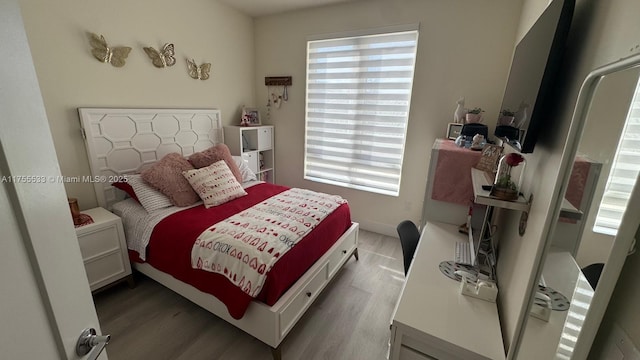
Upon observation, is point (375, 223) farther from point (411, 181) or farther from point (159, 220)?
point (159, 220)

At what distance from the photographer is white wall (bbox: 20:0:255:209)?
1.89m

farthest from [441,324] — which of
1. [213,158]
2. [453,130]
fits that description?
[213,158]

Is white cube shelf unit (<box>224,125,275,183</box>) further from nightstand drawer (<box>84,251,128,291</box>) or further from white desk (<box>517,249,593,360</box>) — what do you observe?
white desk (<box>517,249,593,360</box>)

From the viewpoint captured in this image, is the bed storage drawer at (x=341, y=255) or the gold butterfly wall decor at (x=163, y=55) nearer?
the bed storage drawer at (x=341, y=255)

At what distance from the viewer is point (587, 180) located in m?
0.59

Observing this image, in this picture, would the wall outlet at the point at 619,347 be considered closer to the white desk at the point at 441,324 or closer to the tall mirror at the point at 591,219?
the tall mirror at the point at 591,219

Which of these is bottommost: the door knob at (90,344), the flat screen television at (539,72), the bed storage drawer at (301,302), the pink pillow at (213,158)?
the bed storage drawer at (301,302)

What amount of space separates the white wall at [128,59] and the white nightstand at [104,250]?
52cm

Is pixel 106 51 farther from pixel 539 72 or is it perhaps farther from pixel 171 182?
pixel 539 72

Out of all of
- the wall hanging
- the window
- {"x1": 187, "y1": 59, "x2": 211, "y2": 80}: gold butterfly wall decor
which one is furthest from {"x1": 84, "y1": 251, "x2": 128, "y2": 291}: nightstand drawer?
the wall hanging

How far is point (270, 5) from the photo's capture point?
3.05 meters

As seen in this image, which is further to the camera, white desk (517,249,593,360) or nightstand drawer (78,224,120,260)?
nightstand drawer (78,224,120,260)

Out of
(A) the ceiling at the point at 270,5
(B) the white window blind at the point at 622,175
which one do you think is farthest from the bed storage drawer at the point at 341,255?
(A) the ceiling at the point at 270,5

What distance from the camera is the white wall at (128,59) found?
189 cm
